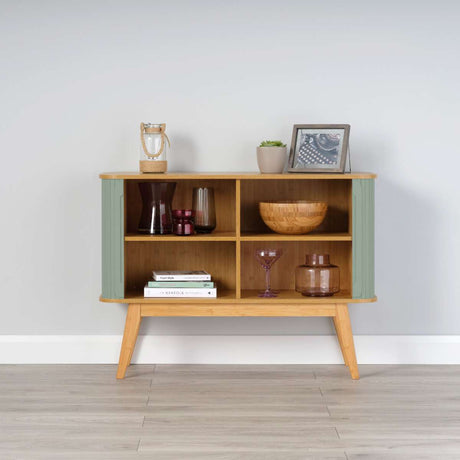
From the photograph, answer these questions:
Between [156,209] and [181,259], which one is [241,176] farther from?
[181,259]

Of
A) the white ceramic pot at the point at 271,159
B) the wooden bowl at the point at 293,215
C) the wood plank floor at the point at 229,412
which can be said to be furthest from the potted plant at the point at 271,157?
the wood plank floor at the point at 229,412

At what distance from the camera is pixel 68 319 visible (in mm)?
3674

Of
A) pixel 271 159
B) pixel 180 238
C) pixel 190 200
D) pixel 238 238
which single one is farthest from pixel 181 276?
pixel 271 159

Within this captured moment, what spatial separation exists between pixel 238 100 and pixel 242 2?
17.8 inches

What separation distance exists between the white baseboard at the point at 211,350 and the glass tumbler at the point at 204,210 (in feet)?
1.88

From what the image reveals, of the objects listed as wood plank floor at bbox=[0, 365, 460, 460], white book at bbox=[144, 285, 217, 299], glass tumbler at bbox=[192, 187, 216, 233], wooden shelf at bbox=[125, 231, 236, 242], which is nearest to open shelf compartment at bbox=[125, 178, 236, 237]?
glass tumbler at bbox=[192, 187, 216, 233]

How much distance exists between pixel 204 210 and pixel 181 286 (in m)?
0.36

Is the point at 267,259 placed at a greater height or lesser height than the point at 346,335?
greater

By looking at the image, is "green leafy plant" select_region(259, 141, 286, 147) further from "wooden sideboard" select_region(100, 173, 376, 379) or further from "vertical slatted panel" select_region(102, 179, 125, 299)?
"vertical slatted panel" select_region(102, 179, 125, 299)

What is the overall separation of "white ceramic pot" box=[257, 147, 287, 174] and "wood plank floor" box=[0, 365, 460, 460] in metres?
0.93

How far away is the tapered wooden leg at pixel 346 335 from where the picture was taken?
334 centimetres

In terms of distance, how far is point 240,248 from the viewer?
3479mm

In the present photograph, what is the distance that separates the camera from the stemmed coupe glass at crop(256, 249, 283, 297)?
3.40m

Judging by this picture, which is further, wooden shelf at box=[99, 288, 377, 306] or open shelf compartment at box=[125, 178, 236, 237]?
open shelf compartment at box=[125, 178, 236, 237]
